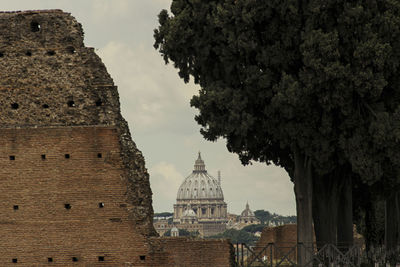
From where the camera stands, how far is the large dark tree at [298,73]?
23.4m

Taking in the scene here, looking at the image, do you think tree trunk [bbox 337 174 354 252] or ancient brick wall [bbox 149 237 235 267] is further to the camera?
tree trunk [bbox 337 174 354 252]

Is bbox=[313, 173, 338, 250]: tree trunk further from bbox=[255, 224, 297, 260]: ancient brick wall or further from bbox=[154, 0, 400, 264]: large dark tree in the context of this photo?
bbox=[255, 224, 297, 260]: ancient brick wall

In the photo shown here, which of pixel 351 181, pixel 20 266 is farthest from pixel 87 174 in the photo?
pixel 351 181

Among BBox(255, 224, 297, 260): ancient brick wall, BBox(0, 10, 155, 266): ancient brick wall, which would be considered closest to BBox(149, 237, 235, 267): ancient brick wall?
BBox(0, 10, 155, 266): ancient brick wall

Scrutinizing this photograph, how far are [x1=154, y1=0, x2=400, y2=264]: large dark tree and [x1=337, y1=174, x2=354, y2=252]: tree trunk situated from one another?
87.8 inches

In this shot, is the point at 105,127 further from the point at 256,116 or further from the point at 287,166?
the point at 287,166

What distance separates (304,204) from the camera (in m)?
25.8

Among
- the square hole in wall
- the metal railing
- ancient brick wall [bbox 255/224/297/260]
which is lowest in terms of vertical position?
the metal railing

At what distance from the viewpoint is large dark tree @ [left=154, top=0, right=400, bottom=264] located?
76.7 ft

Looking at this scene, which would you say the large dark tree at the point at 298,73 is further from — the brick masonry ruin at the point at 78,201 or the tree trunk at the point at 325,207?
the brick masonry ruin at the point at 78,201

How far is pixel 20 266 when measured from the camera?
21234 millimetres

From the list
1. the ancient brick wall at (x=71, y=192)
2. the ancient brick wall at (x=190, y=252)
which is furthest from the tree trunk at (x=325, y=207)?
the ancient brick wall at (x=71, y=192)

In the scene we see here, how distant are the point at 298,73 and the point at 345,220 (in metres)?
6.69

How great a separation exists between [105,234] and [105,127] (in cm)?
256
